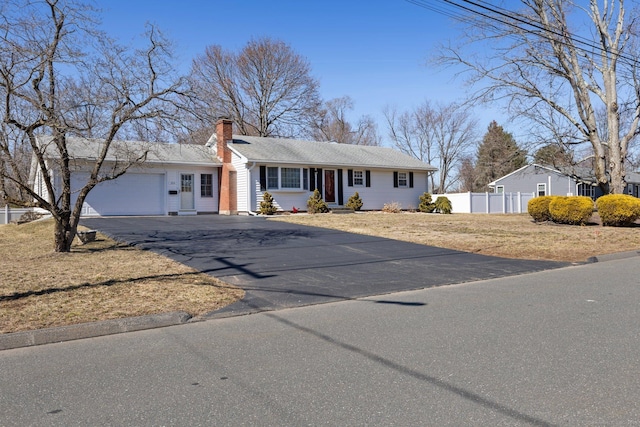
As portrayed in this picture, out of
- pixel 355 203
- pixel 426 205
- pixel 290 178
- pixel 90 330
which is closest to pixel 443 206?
pixel 426 205

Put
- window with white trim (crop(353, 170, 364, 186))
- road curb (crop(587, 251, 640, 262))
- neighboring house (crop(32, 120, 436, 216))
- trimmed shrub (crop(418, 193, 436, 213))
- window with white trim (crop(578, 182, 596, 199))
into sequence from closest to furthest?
road curb (crop(587, 251, 640, 262)) < neighboring house (crop(32, 120, 436, 216)) < window with white trim (crop(353, 170, 364, 186)) < trimmed shrub (crop(418, 193, 436, 213)) < window with white trim (crop(578, 182, 596, 199))

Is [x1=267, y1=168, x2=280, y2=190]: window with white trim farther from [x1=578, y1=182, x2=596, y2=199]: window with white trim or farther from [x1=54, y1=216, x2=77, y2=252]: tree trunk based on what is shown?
[x1=578, y1=182, x2=596, y2=199]: window with white trim

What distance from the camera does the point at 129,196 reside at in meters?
24.5

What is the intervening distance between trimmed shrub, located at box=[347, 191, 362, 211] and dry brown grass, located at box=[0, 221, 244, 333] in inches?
658

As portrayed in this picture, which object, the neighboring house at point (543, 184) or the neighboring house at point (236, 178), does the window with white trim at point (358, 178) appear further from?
the neighboring house at point (543, 184)

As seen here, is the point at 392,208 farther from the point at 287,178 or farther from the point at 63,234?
the point at 63,234

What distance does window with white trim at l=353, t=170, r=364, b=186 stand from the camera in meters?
29.6

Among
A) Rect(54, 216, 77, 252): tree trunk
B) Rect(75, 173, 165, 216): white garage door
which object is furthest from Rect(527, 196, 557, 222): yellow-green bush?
Rect(54, 216, 77, 252): tree trunk

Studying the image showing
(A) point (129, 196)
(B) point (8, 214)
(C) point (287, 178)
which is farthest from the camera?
(C) point (287, 178)

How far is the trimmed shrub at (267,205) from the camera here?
82.6 ft

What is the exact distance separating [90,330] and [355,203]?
2246 centimetres

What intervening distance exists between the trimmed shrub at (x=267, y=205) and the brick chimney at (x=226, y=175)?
1868 millimetres

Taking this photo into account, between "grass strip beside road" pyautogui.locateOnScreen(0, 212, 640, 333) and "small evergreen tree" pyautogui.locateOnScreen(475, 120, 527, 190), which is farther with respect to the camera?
"small evergreen tree" pyautogui.locateOnScreen(475, 120, 527, 190)

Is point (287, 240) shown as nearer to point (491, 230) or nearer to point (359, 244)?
point (359, 244)
